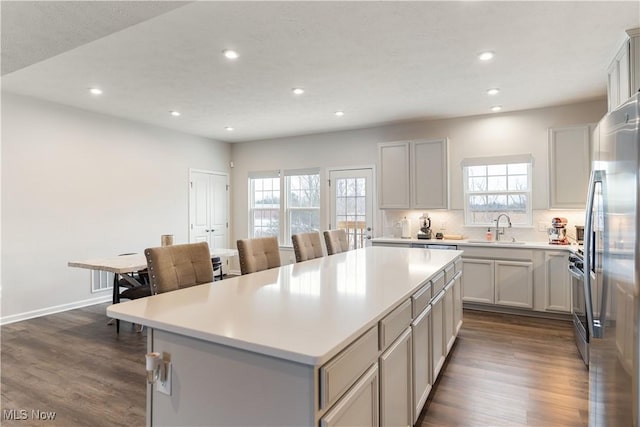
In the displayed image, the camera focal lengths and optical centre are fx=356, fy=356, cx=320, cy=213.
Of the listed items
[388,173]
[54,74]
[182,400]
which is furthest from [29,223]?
[388,173]

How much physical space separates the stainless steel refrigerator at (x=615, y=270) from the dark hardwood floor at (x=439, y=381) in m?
0.65

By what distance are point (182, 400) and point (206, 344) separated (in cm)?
26

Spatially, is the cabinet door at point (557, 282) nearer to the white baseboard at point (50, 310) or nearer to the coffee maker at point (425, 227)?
the coffee maker at point (425, 227)

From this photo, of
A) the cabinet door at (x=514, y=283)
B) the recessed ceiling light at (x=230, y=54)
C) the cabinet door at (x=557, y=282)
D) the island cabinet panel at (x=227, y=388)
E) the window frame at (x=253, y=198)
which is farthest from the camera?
the window frame at (x=253, y=198)

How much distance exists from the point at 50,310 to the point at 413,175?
520 cm

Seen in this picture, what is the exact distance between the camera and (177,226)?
6168 millimetres

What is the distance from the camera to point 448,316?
2889 millimetres

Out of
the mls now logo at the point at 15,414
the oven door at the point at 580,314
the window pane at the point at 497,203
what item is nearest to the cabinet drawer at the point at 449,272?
the oven door at the point at 580,314

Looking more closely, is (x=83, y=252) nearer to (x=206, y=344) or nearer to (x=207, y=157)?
(x=207, y=157)

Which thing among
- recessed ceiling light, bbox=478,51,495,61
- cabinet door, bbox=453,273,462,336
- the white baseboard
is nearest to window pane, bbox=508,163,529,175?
recessed ceiling light, bbox=478,51,495,61

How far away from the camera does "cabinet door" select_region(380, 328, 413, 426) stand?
150 centimetres

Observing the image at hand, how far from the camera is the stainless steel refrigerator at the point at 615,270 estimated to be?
1326 millimetres

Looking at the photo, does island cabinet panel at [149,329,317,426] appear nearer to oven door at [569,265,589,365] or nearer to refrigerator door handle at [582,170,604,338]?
refrigerator door handle at [582,170,604,338]

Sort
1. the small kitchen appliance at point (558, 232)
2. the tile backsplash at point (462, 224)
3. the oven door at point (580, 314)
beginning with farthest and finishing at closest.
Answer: the tile backsplash at point (462, 224) < the small kitchen appliance at point (558, 232) < the oven door at point (580, 314)
